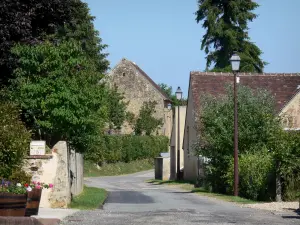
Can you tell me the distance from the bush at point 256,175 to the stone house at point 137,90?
45875mm

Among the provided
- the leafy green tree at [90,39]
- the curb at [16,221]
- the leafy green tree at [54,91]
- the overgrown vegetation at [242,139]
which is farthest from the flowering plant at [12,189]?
the leafy green tree at [90,39]

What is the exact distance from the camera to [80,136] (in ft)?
76.9

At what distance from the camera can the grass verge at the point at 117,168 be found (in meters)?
55.2

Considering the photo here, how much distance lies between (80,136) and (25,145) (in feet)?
14.2

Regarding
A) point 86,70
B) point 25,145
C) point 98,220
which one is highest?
point 86,70

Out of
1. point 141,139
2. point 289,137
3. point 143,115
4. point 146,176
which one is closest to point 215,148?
point 289,137

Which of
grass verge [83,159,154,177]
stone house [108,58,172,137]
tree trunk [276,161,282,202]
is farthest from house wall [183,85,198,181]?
stone house [108,58,172,137]

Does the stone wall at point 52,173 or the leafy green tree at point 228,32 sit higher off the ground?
the leafy green tree at point 228,32

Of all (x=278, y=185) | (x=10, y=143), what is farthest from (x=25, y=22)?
(x=278, y=185)

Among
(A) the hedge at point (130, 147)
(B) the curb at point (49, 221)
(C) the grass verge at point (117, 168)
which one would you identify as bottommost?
(B) the curb at point (49, 221)

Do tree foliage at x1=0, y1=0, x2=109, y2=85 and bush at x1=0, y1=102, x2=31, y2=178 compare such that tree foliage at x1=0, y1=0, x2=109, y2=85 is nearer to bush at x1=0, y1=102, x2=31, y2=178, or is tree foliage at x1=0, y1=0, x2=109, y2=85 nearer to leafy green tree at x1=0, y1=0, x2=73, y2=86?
leafy green tree at x1=0, y1=0, x2=73, y2=86

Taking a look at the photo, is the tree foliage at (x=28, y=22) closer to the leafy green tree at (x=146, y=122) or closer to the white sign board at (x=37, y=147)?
the white sign board at (x=37, y=147)

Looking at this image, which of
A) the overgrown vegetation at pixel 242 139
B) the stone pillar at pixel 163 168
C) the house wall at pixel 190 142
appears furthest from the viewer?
the stone pillar at pixel 163 168

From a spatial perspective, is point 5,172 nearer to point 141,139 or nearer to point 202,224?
point 202,224
